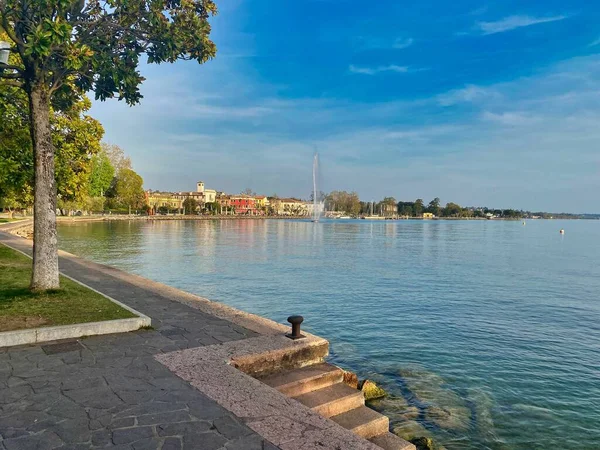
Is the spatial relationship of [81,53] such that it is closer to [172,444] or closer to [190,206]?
[172,444]

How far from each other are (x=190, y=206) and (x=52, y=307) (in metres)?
151

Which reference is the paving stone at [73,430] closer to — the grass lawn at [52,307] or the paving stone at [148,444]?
the paving stone at [148,444]

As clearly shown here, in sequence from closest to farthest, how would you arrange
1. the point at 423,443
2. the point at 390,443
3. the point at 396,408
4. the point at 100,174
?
the point at 390,443, the point at 423,443, the point at 396,408, the point at 100,174

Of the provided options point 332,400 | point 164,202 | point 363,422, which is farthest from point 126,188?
point 363,422

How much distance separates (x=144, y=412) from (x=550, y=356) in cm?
1098

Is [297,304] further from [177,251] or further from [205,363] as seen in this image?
[177,251]

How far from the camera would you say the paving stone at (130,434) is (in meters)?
3.92

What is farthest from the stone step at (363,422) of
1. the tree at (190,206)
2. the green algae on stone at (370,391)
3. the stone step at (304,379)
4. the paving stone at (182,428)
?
the tree at (190,206)

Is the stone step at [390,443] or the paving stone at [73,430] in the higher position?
the paving stone at [73,430]

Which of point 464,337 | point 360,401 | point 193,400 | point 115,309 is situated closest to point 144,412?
point 193,400

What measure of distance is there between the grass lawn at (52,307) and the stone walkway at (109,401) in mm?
746

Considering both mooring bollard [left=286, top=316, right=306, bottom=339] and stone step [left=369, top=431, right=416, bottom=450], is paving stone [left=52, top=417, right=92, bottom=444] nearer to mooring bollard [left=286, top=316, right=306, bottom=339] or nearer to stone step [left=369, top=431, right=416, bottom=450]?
stone step [left=369, top=431, right=416, bottom=450]

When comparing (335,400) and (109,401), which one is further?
(335,400)

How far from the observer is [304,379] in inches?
241
